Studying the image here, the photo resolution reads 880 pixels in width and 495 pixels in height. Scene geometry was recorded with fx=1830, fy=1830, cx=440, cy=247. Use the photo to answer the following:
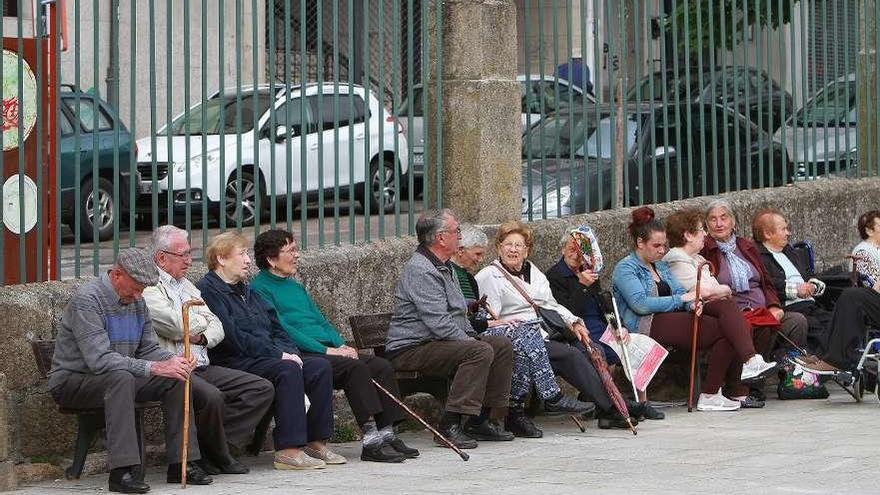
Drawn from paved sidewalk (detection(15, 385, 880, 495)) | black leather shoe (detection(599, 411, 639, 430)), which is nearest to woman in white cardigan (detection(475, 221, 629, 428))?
black leather shoe (detection(599, 411, 639, 430))

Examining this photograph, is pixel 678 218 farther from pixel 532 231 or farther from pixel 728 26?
pixel 728 26

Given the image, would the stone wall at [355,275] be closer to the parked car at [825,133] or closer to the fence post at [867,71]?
the parked car at [825,133]

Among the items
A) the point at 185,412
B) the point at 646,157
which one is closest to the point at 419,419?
the point at 185,412

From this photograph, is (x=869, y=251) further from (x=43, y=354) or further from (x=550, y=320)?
(x=43, y=354)

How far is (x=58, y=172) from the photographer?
878cm

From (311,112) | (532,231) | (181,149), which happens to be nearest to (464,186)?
(532,231)

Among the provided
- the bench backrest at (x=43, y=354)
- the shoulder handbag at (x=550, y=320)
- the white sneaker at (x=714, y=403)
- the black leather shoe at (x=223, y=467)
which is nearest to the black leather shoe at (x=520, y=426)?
the shoulder handbag at (x=550, y=320)

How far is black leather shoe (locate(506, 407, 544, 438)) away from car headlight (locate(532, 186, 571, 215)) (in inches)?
78.3

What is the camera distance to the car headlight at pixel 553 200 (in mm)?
11656

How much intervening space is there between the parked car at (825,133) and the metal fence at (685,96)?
11mm

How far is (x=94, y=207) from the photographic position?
8.90 m

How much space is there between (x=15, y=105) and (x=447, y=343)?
2541 millimetres

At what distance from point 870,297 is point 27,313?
5420 mm

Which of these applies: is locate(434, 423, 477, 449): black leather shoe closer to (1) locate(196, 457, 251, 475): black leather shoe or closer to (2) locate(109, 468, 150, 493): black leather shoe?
(1) locate(196, 457, 251, 475): black leather shoe
